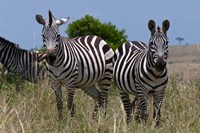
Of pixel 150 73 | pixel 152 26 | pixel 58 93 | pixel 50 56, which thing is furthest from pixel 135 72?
pixel 58 93

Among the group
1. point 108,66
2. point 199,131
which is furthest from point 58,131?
point 108,66

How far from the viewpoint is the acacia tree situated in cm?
1798

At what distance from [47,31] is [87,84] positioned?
4.73ft

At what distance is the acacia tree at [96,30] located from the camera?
18.0 metres

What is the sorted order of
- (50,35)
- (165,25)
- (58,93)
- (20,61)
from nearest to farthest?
(165,25) → (50,35) → (58,93) → (20,61)

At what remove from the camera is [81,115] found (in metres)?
7.03

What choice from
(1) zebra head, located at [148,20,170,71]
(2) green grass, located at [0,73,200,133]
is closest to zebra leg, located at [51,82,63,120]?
(2) green grass, located at [0,73,200,133]

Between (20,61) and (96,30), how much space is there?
16.6ft

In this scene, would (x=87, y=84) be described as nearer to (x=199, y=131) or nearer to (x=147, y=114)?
(x=147, y=114)

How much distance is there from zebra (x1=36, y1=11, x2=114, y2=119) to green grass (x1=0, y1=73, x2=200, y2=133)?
27 centimetres

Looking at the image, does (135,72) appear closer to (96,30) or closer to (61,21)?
(61,21)

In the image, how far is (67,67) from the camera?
8.59 m

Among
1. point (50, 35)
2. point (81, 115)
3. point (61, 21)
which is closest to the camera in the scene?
point (81, 115)

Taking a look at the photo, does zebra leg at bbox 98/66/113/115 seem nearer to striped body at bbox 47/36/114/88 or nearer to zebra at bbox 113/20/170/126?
striped body at bbox 47/36/114/88
